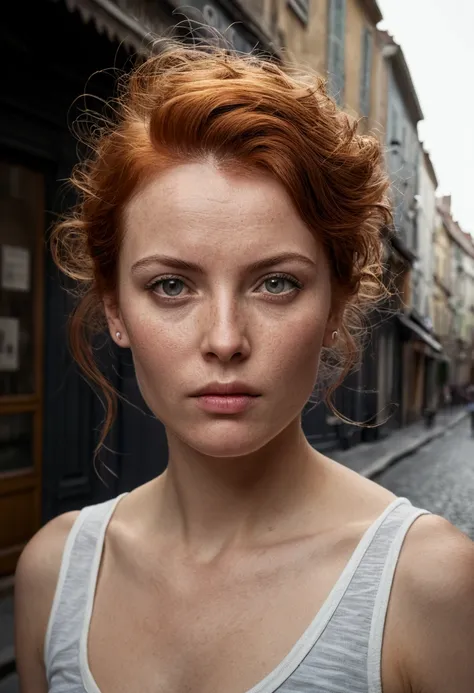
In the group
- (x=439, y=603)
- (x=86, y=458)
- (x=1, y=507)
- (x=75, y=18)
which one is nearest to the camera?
(x=439, y=603)

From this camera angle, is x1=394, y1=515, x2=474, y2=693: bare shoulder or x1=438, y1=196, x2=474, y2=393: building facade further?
x1=438, y1=196, x2=474, y2=393: building facade

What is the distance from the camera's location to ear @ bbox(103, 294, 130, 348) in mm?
1228

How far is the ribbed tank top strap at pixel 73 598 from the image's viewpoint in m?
1.17

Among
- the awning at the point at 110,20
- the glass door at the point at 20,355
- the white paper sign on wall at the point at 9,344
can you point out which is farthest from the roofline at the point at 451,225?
the white paper sign on wall at the point at 9,344

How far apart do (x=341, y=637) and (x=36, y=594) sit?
0.53 m

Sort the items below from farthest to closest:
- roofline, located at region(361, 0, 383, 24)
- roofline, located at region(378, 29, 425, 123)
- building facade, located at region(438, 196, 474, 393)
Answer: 1. roofline, located at region(361, 0, 383, 24)
2. building facade, located at region(438, 196, 474, 393)
3. roofline, located at region(378, 29, 425, 123)

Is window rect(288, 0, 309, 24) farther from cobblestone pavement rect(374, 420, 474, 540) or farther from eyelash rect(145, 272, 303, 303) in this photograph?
eyelash rect(145, 272, 303, 303)

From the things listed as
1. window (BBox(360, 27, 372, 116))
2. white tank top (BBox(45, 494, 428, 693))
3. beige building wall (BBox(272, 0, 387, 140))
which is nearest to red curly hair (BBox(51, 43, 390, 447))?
white tank top (BBox(45, 494, 428, 693))

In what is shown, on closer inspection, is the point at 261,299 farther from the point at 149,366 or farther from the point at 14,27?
the point at 14,27

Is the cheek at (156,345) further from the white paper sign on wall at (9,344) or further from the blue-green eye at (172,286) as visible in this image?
Result: the white paper sign on wall at (9,344)

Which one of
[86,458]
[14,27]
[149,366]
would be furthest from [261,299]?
[86,458]

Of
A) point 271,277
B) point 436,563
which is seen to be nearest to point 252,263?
point 271,277

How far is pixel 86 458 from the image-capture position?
5.34 metres

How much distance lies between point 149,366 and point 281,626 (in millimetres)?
391
